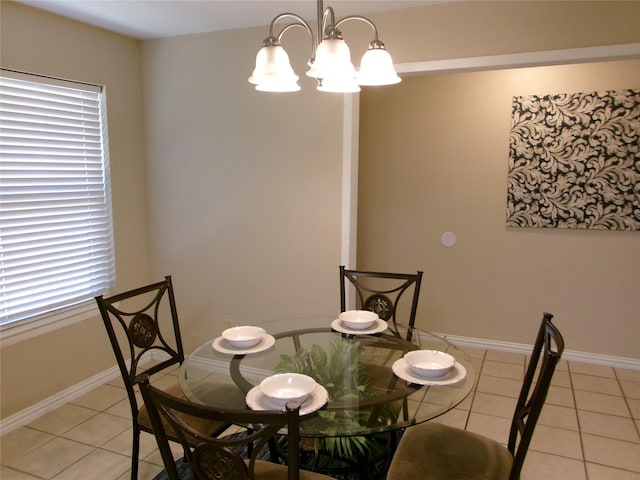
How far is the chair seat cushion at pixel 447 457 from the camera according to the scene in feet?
5.51

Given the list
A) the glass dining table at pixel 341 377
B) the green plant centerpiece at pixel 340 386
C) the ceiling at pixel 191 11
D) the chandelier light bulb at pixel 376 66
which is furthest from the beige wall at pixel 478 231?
the chandelier light bulb at pixel 376 66

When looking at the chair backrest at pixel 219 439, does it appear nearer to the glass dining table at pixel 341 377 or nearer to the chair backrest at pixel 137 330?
the glass dining table at pixel 341 377

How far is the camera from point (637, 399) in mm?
3178

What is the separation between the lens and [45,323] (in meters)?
3.02

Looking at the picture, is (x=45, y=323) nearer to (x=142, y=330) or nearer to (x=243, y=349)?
(x=142, y=330)

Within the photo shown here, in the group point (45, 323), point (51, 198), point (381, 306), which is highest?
point (51, 198)

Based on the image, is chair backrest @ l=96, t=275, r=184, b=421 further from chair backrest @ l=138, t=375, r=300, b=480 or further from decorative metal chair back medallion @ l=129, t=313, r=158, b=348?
chair backrest @ l=138, t=375, r=300, b=480

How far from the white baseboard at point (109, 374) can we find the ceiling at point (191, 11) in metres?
2.39

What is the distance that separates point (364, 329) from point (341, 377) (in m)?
0.50

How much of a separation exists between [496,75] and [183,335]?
3.21 m

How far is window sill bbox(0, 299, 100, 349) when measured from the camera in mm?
2807

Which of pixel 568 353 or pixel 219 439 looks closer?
pixel 219 439

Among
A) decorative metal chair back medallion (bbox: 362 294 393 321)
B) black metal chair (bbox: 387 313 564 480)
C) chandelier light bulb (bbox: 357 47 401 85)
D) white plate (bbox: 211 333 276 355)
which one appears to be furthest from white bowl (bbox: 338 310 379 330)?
chandelier light bulb (bbox: 357 47 401 85)

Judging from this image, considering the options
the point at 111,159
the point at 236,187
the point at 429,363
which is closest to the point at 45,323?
the point at 111,159
